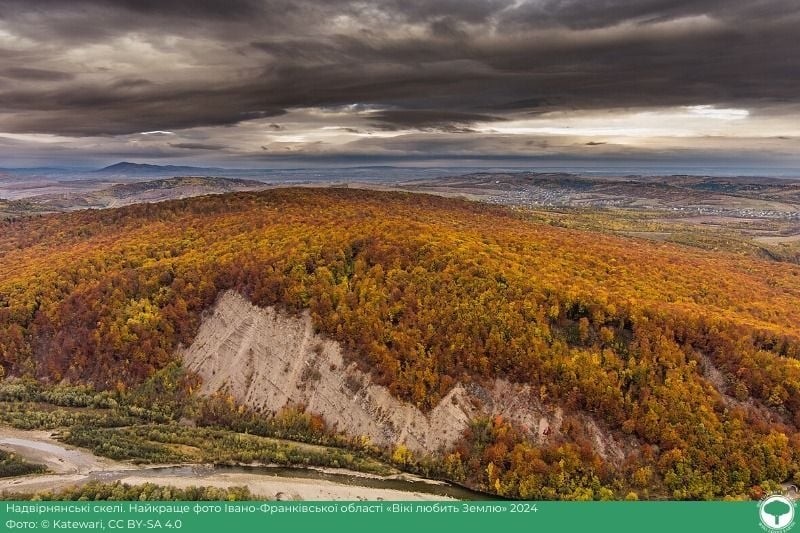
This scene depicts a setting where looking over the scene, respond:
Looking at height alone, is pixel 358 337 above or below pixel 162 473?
above

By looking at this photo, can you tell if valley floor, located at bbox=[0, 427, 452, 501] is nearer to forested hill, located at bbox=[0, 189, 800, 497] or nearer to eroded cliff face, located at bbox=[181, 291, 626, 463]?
eroded cliff face, located at bbox=[181, 291, 626, 463]

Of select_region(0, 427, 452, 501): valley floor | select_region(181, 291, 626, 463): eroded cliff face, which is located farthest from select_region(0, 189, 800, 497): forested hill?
select_region(0, 427, 452, 501): valley floor

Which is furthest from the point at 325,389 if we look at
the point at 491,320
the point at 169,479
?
the point at 491,320

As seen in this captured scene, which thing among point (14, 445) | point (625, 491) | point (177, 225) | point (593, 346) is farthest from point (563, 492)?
point (177, 225)

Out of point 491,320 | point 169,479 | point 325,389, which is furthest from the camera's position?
point 325,389

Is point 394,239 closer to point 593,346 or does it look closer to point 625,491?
point 593,346

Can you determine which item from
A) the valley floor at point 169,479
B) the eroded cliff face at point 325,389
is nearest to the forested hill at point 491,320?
the eroded cliff face at point 325,389

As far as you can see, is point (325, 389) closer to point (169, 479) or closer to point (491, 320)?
point (169, 479)
